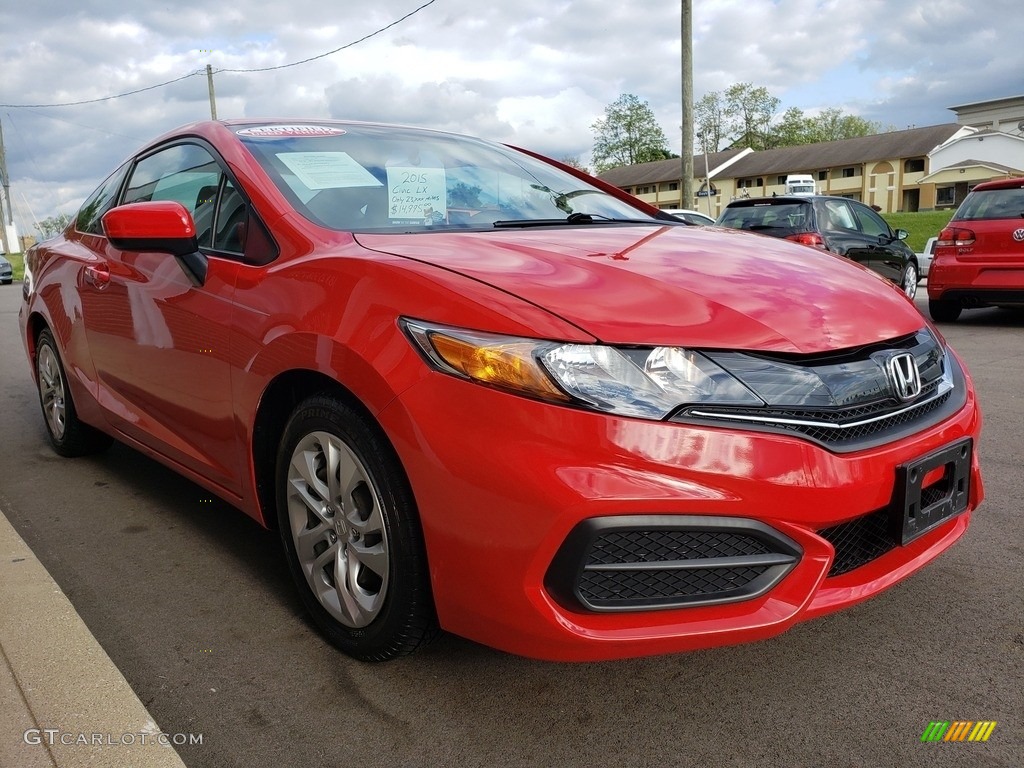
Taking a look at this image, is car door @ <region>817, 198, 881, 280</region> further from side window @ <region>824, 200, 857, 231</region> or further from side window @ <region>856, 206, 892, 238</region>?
side window @ <region>856, 206, 892, 238</region>

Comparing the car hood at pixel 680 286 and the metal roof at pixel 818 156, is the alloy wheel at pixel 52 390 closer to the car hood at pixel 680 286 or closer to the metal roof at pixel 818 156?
the car hood at pixel 680 286

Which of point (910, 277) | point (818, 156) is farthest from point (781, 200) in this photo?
point (818, 156)

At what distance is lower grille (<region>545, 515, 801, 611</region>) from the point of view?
1734 millimetres

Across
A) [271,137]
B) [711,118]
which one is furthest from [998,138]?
[271,137]

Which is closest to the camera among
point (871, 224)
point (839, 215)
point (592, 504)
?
point (592, 504)

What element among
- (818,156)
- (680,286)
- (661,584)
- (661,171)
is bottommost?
(661,584)

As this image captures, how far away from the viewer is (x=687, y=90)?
1655 cm

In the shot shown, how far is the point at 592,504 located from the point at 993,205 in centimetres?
826

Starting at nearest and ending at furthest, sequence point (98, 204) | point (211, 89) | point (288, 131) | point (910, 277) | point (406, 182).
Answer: point (406, 182) < point (288, 131) < point (98, 204) < point (910, 277) < point (211, 89)

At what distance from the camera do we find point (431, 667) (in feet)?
7.42

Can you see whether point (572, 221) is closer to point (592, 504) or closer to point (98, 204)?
point (592, 504)

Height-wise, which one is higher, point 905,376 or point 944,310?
point 905,376

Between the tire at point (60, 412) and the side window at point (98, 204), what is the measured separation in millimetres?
597

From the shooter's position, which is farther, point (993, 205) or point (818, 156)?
point (818, 156)
